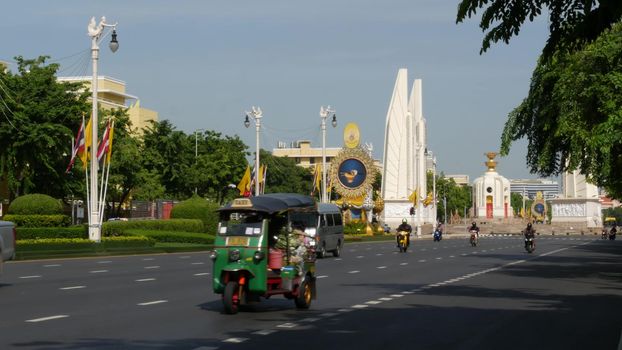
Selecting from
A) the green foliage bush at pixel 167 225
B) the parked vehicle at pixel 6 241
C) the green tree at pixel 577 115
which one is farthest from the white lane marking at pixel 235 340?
the green foliage bush at pixel 167 225

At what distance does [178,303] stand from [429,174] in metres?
179

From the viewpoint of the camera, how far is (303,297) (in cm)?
1744

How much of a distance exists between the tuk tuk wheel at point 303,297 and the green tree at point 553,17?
7.75 m

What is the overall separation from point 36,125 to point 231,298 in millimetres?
45668

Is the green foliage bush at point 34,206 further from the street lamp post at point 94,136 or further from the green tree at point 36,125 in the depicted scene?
the green tree at point 36,125

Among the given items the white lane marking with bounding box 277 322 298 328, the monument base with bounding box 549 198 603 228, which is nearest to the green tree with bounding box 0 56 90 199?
the white lane marking with bounding box 277 322 298 328

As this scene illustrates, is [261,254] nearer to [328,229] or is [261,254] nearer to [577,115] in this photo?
[577,115]

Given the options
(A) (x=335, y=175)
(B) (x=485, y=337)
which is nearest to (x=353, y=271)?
(B) (x=485, y=337)

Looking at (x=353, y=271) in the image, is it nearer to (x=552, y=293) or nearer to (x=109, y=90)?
(x=552, y=293)

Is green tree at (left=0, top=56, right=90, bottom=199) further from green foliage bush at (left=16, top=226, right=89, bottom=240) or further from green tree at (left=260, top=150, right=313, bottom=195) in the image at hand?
green tree at (left=260, top=150, right=313, bottom=195)

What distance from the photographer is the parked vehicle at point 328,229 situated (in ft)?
140

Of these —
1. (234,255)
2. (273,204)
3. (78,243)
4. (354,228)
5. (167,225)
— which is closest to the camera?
(234,255)

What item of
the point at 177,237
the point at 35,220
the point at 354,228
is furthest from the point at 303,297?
the point at 354,228

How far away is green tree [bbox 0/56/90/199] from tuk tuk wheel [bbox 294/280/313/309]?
143ft
